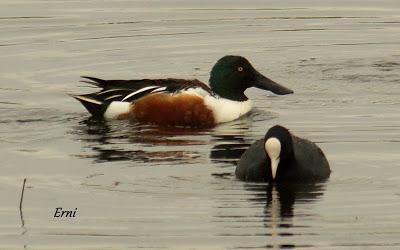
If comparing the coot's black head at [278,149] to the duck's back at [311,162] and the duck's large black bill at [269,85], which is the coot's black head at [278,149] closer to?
the duck's back at [311,162]

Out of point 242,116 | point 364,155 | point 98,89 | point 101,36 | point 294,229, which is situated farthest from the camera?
point 101,36

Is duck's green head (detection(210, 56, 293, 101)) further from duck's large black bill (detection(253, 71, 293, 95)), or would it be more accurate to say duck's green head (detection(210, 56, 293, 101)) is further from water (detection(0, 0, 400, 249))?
water (detection(0, 0, 400, 249))

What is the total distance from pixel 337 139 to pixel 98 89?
462cm

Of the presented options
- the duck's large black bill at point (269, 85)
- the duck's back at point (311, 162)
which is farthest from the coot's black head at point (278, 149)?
the duck's large black bill at point (269, 85)

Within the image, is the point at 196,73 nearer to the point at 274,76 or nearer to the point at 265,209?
the point at 274,76

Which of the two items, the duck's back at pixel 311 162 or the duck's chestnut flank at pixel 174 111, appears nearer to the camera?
the duck's back at pixel 311 162

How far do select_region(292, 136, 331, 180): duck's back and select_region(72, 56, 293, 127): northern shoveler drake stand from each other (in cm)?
339

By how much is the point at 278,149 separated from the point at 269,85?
15.1 ft

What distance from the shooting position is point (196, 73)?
21.0 m

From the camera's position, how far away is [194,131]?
1795 cm

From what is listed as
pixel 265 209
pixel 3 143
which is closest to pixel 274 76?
pixel 3 143

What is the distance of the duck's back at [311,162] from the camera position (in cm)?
1480

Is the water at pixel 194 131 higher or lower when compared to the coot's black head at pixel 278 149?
lower

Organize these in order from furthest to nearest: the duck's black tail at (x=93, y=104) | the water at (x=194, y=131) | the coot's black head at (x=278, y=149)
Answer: the duck's black tail at (x=93, y=104) → the coot's black head at (x=278, y=149) → the water at (x=194, y=131)
